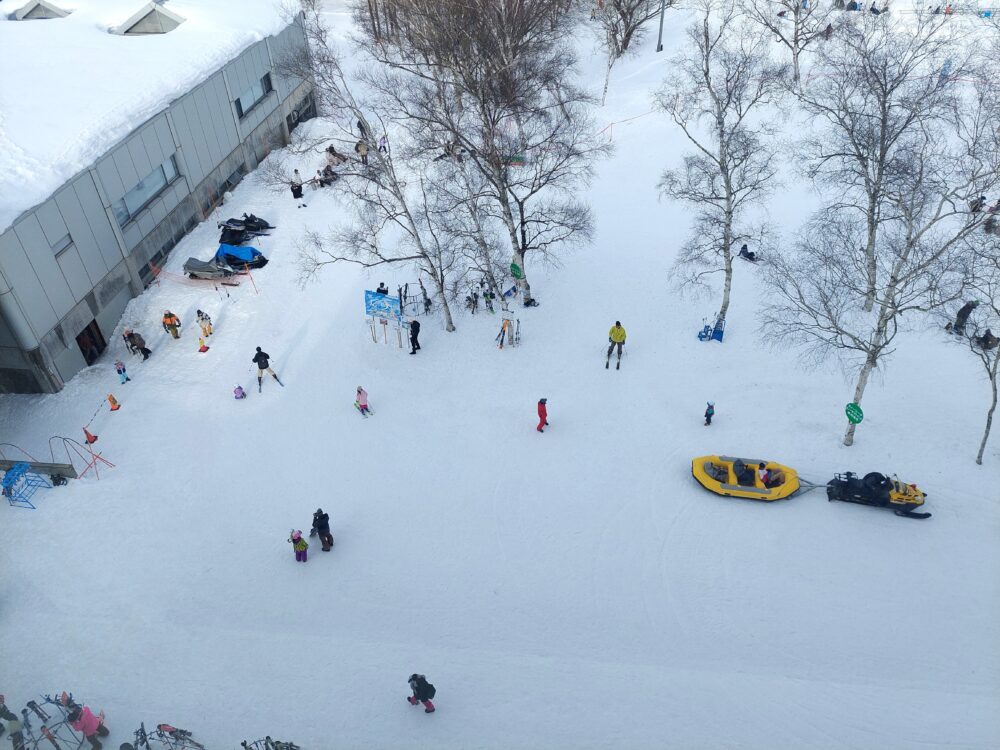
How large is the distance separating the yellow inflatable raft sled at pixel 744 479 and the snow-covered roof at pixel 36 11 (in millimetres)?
35758

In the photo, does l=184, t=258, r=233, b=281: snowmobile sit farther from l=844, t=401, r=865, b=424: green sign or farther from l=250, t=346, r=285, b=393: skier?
l=844, t=401, r=865, b=424: green sign

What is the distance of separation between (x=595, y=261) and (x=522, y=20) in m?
16.7

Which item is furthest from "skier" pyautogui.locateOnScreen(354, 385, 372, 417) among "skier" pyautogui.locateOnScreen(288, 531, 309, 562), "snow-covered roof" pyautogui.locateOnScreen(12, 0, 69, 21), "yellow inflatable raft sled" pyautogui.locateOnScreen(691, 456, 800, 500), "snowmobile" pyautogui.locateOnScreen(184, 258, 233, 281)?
"snow-covered roof" pyautogui.locateOnScreen(12, 0, 69, 21)

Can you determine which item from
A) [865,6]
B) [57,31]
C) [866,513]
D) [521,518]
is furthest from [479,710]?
[865,6]

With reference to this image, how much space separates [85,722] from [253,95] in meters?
29.9

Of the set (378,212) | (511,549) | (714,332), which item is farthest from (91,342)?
(714,332)

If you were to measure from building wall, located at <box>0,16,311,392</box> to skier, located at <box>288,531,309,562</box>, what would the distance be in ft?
36.1

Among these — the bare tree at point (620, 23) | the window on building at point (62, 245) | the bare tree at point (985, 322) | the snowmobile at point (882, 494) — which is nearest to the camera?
the snowmobile at point (882, 494)

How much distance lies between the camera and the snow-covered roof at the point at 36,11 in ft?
108

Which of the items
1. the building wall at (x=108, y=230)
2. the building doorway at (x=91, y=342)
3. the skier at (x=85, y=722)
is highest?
the building wall at (x=108, y=230)

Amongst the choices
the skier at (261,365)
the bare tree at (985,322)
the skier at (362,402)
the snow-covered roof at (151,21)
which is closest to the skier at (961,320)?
the bare tree at (985,322)

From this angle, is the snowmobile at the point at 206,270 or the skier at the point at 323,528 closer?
the skier at the point at 323,528

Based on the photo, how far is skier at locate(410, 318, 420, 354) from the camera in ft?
73.8

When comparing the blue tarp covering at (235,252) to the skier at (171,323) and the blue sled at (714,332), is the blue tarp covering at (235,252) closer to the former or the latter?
the skier at (171,323)
